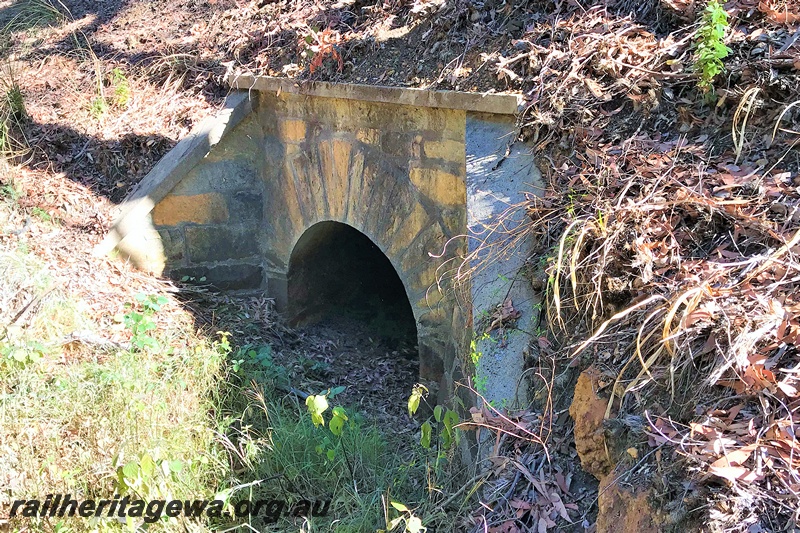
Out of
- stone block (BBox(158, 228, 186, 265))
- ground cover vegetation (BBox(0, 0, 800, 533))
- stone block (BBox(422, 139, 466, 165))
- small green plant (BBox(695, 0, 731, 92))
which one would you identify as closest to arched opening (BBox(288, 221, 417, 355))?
ground cover vegetation (BBox(0, 0, 800, 533))

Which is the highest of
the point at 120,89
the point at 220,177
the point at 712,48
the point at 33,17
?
the point at 33,17

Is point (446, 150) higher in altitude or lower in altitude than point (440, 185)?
higher

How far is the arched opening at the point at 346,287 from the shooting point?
201 inches

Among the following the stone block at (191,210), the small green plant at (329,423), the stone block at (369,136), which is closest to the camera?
the small green plant at (329,423)

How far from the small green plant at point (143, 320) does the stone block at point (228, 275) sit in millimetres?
560

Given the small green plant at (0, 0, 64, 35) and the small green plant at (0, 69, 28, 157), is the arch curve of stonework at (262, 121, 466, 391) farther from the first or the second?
the small green plant at (0, 0, 64, 35)

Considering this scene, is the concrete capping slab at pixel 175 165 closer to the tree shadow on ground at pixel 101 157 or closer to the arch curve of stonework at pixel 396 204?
the tree shadow on ground at pixel 101 157

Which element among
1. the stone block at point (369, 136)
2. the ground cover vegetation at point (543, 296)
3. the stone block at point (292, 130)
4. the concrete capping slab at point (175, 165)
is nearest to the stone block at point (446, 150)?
the ground cover vegetation at point (543, 296)

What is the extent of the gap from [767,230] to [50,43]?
6350 mm

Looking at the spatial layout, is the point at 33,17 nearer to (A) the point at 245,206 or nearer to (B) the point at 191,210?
(B) the point at 191,210

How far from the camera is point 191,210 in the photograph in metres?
4.86

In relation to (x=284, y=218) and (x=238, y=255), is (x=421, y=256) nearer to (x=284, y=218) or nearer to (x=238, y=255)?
(x=284, y=218)

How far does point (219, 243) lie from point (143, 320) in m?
1.21

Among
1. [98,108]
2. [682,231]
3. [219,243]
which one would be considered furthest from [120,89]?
[682,231]
